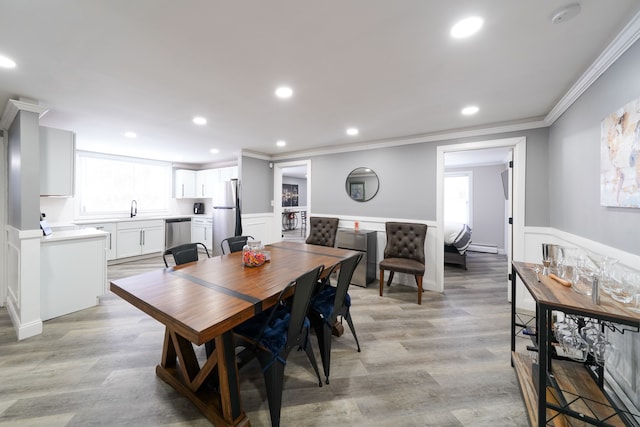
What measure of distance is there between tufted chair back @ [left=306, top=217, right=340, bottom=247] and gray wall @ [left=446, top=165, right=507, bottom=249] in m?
4.31

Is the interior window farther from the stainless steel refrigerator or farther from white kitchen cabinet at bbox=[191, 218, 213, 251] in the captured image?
white kitchen cabinet at bbox=[191, 218, 213, 251]

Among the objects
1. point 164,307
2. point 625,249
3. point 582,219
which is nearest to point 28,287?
point 164,307

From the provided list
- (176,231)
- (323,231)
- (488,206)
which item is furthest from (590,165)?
(176,231)

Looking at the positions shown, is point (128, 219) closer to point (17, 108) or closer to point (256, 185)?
point (256, 185)

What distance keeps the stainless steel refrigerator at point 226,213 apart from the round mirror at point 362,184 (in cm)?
233

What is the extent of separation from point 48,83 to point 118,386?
2605mm

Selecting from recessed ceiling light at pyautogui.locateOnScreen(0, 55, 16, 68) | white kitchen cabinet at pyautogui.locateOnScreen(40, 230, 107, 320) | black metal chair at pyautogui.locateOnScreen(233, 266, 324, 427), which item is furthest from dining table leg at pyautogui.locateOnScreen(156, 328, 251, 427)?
recessed ceiling light at pyautogui.locateOnScreen(0, 55, 16, 68)

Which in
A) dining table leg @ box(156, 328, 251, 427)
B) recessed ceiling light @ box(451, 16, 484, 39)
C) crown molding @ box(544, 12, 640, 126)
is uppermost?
recessed ceiling light @ box(451, 16, 484, 39)

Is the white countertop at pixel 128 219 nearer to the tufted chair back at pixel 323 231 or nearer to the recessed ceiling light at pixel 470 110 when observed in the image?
the tufted chair back at pixel 323 231

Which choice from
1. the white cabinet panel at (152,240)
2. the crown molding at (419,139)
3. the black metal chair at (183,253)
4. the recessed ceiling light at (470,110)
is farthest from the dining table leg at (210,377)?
the white cabinet panel at (152,240)

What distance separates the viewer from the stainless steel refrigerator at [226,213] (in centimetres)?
512

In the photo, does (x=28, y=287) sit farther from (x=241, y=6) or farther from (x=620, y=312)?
(x=620, y=312)

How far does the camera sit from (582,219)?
7.14 feet

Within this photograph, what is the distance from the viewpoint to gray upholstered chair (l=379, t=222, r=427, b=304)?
11.0 ft
